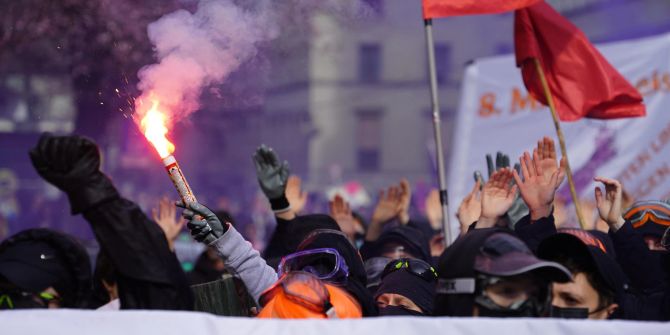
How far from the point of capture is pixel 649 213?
5199 mm

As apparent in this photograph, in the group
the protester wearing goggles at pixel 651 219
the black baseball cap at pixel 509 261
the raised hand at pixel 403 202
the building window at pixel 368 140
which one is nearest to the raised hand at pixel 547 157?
the protester wearing goggles at pixel 651 219

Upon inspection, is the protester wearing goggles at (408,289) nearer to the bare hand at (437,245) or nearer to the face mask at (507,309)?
the face mask at (507,309)

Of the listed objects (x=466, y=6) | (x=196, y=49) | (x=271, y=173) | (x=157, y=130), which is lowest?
(x=271, y=173)

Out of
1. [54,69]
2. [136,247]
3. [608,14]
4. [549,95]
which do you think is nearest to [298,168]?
[608,14]

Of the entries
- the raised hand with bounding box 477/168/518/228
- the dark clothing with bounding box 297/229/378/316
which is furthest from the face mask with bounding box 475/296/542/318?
the raised hand with bounding box 477/168/518/228

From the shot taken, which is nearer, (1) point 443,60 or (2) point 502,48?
(2) point 502,48

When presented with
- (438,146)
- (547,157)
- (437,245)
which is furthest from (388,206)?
(547,157)

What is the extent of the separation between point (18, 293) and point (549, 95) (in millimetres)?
3835

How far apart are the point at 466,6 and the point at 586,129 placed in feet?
11.6

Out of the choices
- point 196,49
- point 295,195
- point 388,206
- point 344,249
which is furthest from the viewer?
point 388,206

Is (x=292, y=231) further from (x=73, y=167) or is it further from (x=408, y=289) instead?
(x=73, y=167)

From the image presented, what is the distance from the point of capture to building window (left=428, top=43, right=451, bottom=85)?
48.2m

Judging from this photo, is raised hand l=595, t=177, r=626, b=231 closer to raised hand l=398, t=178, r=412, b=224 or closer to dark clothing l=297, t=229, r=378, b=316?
dark clothing l=297, t=229, r=378, b=316

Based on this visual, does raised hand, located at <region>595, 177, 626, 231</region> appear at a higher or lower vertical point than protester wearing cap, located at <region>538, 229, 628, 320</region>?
higher
